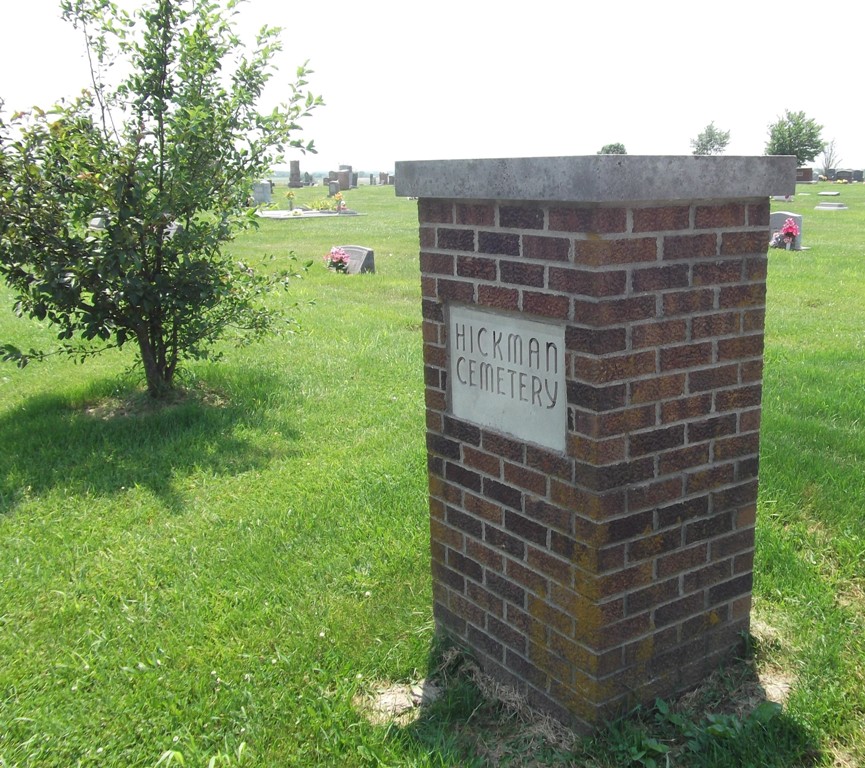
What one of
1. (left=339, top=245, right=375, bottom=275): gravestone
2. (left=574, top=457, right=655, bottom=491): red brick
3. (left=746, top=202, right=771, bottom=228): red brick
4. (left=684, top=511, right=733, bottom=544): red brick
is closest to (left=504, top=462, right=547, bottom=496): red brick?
(left=574, top=457, right=655, bottom=491): red brick

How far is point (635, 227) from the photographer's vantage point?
2.33 metres

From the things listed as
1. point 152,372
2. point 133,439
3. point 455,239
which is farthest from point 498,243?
point 152,372

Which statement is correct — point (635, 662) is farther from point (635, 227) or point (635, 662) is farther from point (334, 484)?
Result: point (334, 484)

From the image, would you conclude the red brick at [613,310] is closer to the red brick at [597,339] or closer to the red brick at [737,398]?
the red brick at [597,339]

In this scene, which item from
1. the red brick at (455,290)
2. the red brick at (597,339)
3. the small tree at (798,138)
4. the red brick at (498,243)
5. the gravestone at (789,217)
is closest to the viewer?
the red brick at (597,339)

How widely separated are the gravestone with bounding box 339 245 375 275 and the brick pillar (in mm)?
10298

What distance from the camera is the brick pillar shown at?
2.35 m

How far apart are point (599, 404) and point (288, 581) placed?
1.92m

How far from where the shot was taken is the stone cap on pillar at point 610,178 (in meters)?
2.21

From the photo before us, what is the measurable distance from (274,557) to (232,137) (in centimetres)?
339

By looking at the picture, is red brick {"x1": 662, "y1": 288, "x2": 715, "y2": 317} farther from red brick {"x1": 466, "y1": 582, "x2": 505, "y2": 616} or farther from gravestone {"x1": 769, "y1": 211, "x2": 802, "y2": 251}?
gravestone {"x1": 769, "y1": 211, "x2": 802, "y2": 251}

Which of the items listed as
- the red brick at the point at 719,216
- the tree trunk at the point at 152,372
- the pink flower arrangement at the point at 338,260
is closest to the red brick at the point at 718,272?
the red brick at the point at 719,216

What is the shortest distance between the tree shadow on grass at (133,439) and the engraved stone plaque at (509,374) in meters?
2.34

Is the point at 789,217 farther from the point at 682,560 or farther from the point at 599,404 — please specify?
the point at 599,404
